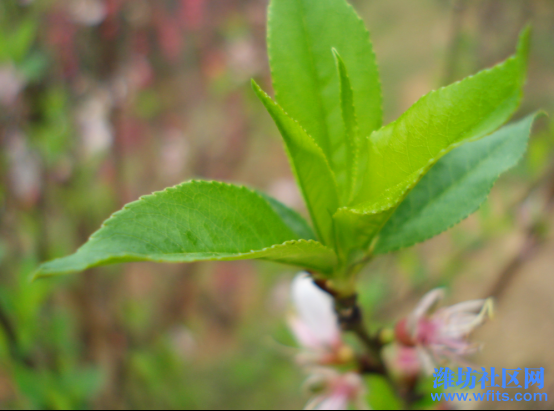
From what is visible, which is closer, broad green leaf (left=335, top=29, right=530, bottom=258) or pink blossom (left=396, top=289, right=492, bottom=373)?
broad green leaf (left=335, top=29, right=530, bottom=258)

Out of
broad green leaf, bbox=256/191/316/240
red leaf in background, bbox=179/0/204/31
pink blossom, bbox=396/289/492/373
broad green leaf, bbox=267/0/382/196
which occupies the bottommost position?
pink blossom, bbox=396/289/492/373

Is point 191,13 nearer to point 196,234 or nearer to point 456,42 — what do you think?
point 456,42

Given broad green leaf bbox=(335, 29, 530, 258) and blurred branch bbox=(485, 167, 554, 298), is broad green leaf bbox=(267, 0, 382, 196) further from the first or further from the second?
blurred branch bbox=(485, 167, 554, 298)

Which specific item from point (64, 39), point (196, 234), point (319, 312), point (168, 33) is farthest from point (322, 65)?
point (168, 33)

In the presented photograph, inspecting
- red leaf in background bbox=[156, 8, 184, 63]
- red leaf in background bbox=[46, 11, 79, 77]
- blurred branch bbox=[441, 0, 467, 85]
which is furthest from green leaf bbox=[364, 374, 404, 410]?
red leaf in background bbox=[156, 8, 184, 63]

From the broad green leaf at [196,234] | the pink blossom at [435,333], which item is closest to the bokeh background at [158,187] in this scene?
the pink blossom at [435,333]

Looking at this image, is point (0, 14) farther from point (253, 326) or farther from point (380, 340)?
point (253, 326)
